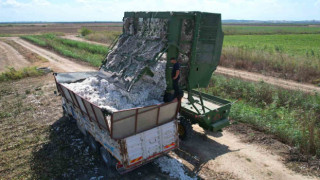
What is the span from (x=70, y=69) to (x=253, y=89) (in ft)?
45.3

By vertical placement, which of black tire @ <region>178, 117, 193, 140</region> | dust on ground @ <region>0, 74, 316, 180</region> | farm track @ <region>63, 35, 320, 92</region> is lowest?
dust on ground @ <region>0, 74, 316, 180</region>

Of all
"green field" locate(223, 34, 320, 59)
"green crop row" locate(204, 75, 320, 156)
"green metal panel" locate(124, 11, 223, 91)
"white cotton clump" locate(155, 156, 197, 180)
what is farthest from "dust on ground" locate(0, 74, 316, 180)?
"green field" locate(223, 34, 320, 59)

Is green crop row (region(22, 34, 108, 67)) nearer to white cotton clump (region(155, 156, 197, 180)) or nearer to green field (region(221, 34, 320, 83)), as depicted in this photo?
green field (region(221, 34, 320, 83))

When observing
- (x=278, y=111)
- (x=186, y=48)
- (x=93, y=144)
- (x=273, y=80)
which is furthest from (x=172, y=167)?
(x=273, y=80)

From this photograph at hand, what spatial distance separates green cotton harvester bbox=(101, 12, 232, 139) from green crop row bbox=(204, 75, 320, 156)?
70.4 inches

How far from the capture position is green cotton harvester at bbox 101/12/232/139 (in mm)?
6555

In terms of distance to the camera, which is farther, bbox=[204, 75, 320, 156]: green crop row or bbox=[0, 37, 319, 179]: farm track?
bbox=[204, 75, 320, 156]: green crop row

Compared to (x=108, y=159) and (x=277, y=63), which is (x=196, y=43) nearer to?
(x=108, y=159)

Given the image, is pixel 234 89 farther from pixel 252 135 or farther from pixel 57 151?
pixel 57 151

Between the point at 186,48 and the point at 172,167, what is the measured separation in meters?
3.44

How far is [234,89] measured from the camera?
39.7 feet

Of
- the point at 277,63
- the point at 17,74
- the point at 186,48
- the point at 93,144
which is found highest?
the point at 186,48

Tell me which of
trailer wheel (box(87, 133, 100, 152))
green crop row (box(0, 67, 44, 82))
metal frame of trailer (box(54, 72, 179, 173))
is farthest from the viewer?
green crop row (box(0, 67, 44, 82))

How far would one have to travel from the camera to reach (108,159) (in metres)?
6.05
